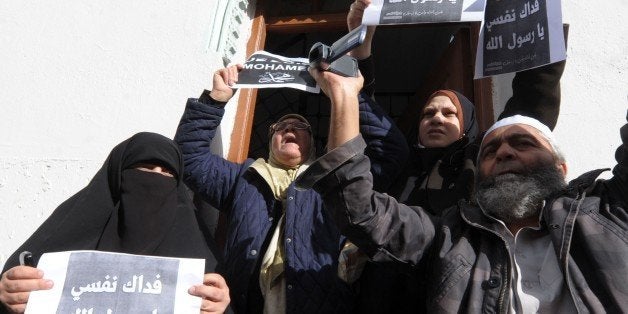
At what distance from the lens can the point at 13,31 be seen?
364 cm

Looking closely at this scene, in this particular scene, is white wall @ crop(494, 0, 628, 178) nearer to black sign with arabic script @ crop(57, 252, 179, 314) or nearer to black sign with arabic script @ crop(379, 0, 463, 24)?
black sign with arabic script @ crop(379, 0, 463, 24)

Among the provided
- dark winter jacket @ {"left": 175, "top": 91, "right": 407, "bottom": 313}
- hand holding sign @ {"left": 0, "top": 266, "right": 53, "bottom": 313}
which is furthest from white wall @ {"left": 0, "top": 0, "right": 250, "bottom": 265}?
hand holding sign @ {"left": 0, "top": 266, "right": 53, "bottom": 313}

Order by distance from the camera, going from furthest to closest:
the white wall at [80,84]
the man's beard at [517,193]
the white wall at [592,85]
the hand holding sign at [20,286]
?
the white wall at [80,84]
the white wall at [592,85]
the man's beard at [517,193]
the hand holding sign at [20,286]

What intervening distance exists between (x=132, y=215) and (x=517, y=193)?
1.36 meters

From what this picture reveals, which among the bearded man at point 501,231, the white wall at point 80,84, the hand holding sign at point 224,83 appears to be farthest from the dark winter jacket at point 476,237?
the white wall at point 80,84

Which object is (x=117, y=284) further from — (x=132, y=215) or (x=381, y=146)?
(x=381, y=146)

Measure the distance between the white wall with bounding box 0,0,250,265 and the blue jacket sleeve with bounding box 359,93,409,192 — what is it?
118 centimetres

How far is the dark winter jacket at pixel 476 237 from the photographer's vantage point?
1.56 meters

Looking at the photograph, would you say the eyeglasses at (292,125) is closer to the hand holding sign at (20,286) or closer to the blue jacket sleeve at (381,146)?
the blue jacket sleeve at (381,146)

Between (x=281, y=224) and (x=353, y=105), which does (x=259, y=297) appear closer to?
(x=281, y=224)

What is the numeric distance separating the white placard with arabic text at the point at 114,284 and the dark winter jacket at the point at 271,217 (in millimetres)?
435

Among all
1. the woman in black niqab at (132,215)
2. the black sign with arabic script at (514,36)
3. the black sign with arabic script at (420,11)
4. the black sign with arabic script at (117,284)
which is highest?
the black sign with arabic script at (420,11)

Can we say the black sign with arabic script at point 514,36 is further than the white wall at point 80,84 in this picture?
No

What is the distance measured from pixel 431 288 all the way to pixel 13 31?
10.6 feet
